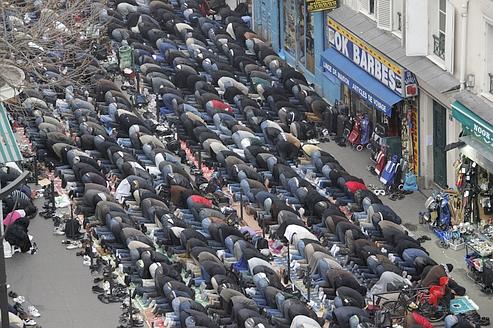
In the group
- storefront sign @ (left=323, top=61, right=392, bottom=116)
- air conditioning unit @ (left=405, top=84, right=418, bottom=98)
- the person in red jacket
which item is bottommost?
storefront sign @ (left=323, top=61, right=392, bottom=116)

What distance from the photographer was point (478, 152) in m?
39.4

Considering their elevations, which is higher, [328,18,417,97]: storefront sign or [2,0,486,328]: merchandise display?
[328,18,417,97]: storefront sign

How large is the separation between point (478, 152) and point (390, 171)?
5.73m

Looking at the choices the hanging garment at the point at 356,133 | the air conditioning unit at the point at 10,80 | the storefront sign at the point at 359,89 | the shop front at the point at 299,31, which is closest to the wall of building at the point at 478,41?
the storefront sign at the point at 359,89

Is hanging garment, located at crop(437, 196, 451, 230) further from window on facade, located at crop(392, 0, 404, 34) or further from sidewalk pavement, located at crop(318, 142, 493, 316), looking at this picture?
window on facade, located at crop(392, 0, 404, 34)

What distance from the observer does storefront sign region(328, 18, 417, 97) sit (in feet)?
145

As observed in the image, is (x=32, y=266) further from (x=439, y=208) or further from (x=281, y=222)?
(x=439, y=208)

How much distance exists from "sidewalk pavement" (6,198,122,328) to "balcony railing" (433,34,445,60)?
11304mm

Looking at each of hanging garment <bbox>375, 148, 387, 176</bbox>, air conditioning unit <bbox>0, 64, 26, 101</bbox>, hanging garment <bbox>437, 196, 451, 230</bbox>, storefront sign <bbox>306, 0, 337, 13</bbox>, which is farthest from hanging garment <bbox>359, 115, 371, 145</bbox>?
air conditioning unit <bbox>0, 64, 26, 101</bbox>

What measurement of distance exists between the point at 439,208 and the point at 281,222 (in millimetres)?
4331

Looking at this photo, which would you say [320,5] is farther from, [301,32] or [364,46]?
[364,46]

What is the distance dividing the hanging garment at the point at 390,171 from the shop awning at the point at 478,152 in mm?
4554

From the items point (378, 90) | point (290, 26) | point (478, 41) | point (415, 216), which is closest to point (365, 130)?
point (378, 90)

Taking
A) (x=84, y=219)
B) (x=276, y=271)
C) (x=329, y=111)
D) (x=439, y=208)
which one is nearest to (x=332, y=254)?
(x=276, y=271)
